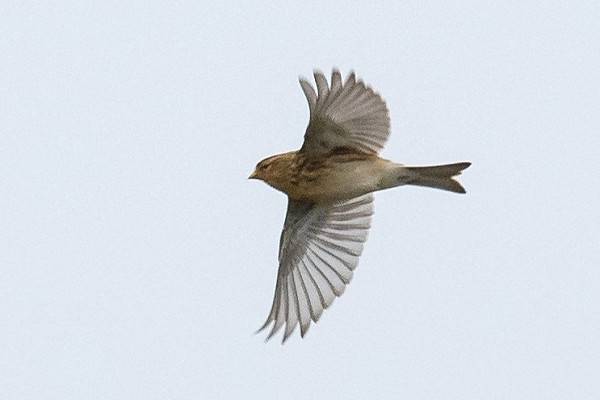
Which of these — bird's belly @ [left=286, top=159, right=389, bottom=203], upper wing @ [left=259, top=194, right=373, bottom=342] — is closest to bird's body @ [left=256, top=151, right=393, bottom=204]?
bird's belly @ [left=286, top=159, right=389, bottom=203]

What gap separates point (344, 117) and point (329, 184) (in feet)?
2.02

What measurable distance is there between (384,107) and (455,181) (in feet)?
2.51

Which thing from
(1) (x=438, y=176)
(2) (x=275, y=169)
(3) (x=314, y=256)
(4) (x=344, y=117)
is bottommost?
(3) (x=314, y=256)

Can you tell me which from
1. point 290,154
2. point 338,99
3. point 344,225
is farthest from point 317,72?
point 344,225

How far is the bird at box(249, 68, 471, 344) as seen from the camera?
34.3 feet

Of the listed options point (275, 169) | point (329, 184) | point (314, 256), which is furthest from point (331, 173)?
point (314, 256)

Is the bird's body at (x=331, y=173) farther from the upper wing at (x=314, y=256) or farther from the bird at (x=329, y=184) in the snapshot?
the upper wing at (x=314, y=256)

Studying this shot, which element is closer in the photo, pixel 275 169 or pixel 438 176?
pixel 438 176

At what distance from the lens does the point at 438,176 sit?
34.8ft

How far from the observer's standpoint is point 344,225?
11.6 meters

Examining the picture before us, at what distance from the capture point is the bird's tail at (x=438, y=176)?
10508mm

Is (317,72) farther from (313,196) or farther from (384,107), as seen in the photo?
(313,196)

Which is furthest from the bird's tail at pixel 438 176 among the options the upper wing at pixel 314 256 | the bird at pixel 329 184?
the upper wing at pixel 314 256

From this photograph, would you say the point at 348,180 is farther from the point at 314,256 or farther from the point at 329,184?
the point at 314,256
